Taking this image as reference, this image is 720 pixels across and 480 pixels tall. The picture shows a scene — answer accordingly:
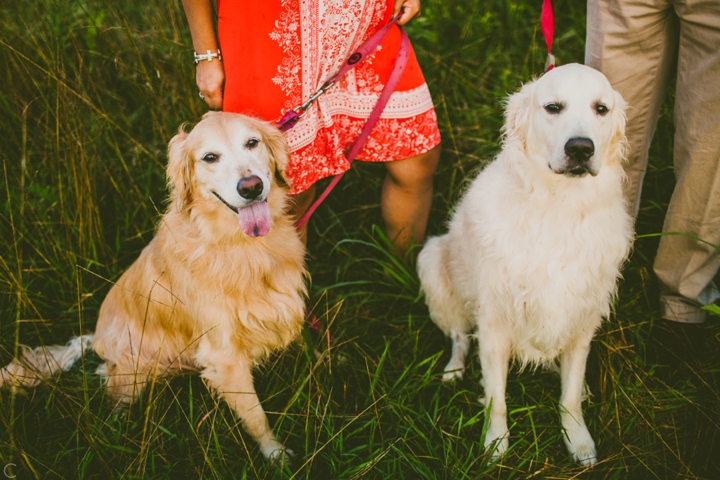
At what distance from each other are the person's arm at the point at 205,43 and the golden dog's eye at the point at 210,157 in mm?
301

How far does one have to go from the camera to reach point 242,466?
6.52ft

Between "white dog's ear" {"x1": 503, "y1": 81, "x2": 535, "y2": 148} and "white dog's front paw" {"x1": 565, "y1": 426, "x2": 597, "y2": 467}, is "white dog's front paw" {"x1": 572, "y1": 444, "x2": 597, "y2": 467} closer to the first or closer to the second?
"white dog's front paw" {"x1": 565, "y1": 426, "x2": 597, "y2": 467}

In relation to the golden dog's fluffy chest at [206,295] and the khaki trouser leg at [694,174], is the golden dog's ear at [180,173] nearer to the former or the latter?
the golden dog's fluffy chest at [206,295]

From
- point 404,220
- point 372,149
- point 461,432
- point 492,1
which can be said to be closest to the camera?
point 461,432

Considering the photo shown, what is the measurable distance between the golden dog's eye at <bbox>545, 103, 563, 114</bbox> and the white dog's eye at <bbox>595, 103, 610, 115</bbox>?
129mm

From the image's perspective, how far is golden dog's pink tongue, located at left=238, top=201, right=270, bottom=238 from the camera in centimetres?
192

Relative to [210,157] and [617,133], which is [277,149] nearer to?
[210,157]

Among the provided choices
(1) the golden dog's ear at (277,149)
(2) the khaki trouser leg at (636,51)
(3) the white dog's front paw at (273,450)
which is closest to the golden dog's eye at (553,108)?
(2) the khaki trouser leg at (636,51)

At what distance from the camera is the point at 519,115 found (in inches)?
75.4

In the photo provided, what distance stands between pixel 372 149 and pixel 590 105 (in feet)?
3.26

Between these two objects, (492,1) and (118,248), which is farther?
(492,1)

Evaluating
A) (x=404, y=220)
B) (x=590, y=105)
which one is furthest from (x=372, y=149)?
(x=590, y=105)

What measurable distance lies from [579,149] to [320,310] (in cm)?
160

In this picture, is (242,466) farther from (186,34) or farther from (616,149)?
(186,34)
